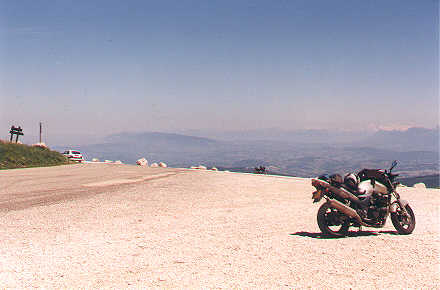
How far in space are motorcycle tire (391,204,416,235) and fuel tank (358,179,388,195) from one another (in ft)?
2.38

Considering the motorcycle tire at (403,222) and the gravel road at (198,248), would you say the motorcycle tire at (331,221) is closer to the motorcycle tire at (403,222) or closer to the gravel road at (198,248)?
the gravel road at (198,248)

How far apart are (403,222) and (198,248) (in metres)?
5.43

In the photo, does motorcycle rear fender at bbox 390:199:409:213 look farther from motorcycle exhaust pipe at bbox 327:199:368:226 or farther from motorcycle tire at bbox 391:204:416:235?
motorcycle exhaust pipe at bbox 327:199:368:226

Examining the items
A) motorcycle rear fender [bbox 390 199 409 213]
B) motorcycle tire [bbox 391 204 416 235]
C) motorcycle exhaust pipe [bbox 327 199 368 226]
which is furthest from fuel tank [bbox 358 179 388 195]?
motorcycle tire [bbox 391 204 416 235]

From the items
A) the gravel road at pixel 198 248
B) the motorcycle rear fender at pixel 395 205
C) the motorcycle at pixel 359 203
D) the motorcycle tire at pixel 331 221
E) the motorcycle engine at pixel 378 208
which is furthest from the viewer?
the motorcycle rear fender at pixel 395 205

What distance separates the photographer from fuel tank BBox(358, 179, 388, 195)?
8750 millimetres

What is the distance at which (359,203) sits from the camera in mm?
8656

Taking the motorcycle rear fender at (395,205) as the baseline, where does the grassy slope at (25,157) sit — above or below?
below

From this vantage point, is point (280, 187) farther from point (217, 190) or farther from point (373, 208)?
point (373, 208)

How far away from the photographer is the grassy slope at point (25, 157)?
33.9 meters

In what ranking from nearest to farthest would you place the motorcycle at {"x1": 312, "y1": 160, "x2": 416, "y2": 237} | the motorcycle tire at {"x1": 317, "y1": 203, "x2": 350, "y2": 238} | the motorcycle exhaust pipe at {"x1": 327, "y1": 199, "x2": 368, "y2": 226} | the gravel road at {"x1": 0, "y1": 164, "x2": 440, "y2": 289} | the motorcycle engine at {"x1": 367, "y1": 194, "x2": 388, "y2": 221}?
1. the gravel road at {"x1": 0, "y1": 164, "x2": 440, "y2": 289}
2. the motorcycle exhaust pipe at {"x1": 327, "y1": 199, "x2": 368, "y2": 226}
3. the motorcycle at {"x1": 312, "y1": 160, "x2": 416, "y2": 237}
4. the motorcycle tire at {"x1": 317, "y1": 203, "x2": 350, "y2": 238}
5. the motorcycle engine at {"x1": 367, "y1": 194, "x2": 388, "y2": 221}

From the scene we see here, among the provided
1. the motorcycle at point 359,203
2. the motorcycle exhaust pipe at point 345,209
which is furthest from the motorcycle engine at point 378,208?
the motorcycle exhaust pipe at point 345,209

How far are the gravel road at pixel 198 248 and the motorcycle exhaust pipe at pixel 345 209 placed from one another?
21.2 inches

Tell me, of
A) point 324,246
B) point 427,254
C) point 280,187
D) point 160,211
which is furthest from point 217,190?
point 427,254
